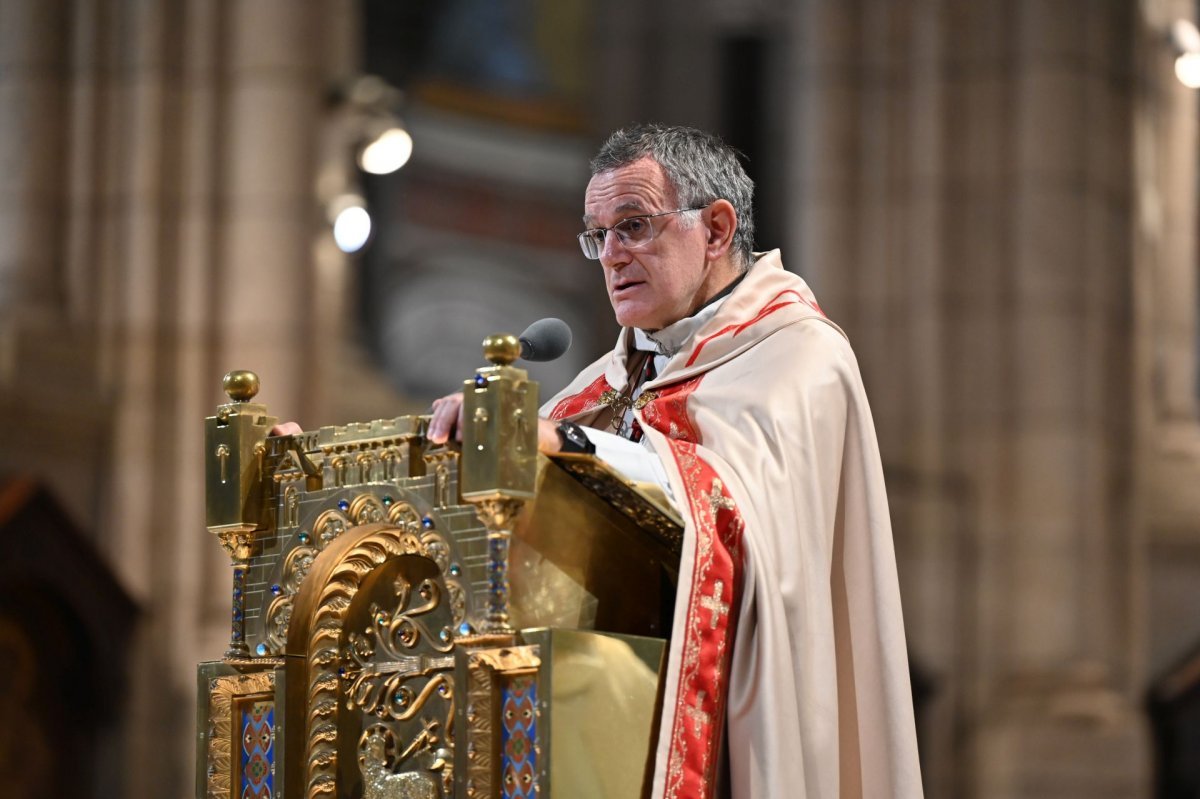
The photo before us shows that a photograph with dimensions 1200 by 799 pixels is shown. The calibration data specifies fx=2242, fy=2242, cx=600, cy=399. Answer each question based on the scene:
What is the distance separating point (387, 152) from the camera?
9836 mm

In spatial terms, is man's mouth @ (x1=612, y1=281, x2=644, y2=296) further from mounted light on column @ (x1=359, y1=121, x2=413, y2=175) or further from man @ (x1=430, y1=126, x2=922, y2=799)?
mounted light on column @ (x1=359, y1=121, x2=413, y2=175)

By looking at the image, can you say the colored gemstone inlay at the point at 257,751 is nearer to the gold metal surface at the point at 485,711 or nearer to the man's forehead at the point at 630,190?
the gold metal surface at the point at 485,711

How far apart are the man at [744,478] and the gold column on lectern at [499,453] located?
0.07 meters

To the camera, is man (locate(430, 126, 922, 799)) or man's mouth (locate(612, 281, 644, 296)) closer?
man (locate(430, 126, 922, 799))

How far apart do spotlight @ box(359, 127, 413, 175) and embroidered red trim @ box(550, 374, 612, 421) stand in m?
5.80

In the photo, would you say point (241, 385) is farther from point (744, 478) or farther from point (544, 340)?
point (744, 478)

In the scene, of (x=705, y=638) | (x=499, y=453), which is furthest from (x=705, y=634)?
(x=499, y=453)

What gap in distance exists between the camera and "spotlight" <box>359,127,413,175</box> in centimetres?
980

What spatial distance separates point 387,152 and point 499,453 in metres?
6.85

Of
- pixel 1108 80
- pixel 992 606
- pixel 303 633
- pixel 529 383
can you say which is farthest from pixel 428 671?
pixel 1108 80

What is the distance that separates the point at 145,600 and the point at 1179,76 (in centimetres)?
667

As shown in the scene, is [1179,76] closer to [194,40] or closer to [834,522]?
[194,40]

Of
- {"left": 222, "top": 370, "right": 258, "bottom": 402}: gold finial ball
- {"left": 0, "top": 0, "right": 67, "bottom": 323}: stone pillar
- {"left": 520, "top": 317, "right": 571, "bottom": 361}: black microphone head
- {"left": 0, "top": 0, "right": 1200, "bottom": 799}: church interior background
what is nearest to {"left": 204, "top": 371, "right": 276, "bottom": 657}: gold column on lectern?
{"left": 222, "top": 370, "right": 258, "bottom": 402}: gold finial ball

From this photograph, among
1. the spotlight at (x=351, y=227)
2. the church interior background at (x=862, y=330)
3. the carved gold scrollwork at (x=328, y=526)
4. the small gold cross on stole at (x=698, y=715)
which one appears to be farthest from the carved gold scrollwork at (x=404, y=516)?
the spotlight at (x=351, y=227)
